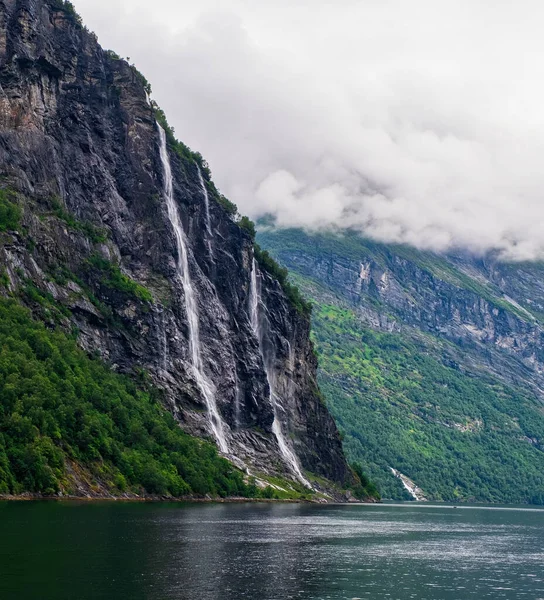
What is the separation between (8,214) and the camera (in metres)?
164

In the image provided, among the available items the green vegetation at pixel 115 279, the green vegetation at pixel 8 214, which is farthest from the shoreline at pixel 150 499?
the green vegetation at pixel 8 214

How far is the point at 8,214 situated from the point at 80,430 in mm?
51078

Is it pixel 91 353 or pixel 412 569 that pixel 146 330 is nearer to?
pixel 91 353

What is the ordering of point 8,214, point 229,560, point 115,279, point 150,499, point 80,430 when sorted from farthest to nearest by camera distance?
point 115,279 → point 8,214 → point 150,499 → point 80,430 → point 229,560

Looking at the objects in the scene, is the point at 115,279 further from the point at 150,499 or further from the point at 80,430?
the point at 150,499

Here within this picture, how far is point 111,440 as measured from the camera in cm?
13762

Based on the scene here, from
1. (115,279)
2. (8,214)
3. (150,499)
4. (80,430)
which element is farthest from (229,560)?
(115,279)

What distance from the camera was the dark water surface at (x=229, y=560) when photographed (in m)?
55.7

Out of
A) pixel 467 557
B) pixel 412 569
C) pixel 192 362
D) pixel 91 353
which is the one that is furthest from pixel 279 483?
pixel 412 569

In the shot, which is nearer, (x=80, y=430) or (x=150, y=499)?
(x=80, y=430)

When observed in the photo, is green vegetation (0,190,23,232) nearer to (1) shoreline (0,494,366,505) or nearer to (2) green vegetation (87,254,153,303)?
(2) green vegetation (87,254,153,303)

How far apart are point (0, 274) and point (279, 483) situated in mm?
72163

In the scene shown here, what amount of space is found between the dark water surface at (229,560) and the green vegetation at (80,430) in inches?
439

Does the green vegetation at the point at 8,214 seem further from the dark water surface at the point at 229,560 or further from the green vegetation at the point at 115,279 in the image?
the dark water surface at the point at 229,560
